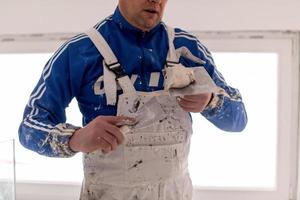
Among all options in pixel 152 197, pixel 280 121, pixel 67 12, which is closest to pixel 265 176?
pixel 280 121

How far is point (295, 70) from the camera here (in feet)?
5.08

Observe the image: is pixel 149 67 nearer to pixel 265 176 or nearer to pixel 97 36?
pixel 97 36

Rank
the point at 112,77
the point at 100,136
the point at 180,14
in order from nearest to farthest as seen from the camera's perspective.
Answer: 1. the point at 100,136
2. the point at 112,77
3. the point at 180,14

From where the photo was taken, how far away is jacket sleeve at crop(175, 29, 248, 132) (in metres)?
0.97

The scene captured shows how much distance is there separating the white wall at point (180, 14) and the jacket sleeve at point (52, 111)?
577mm

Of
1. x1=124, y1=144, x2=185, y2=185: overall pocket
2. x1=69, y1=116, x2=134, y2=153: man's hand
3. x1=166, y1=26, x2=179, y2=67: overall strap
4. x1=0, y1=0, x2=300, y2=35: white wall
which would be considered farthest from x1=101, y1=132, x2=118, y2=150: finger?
x1=0, y1=0, x2=300, y2=35: white wall

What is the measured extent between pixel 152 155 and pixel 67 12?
78 cm

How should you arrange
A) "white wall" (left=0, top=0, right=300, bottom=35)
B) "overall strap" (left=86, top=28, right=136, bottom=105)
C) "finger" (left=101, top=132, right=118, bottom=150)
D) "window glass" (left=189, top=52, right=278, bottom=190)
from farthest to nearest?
1. "window glass" (left=189, top=52, right=278, bottom=190)
2. "white wall" (left=0, top=0, right=300, bottom=35)
3. "overall strap" (left=86, top=28, right=136, bottom=105)
4. "finger" (left=101, top=132, right=118, bottom=150)

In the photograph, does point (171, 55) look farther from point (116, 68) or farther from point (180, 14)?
point (180, 14)

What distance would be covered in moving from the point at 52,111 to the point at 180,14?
2.34 ft

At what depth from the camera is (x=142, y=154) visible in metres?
0.95

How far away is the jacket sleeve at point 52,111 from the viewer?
2.87 feet

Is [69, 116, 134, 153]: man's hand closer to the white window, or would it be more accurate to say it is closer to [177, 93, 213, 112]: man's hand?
[177, 93, 213, 112]: man's hand

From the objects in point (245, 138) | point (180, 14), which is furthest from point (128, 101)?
point (245, 138)
